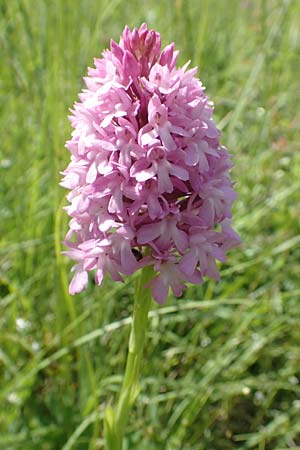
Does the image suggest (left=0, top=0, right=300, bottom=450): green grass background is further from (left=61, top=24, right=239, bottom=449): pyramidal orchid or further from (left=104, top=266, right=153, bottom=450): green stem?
(left=61, top=24, right=239, bottom=449): pyramidal orchid

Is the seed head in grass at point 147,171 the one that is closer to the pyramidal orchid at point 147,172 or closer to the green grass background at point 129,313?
the pyramidal orchid at point 147,172

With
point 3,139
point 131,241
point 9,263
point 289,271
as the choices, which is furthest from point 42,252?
point 131,241

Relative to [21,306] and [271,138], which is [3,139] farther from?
[271,138]

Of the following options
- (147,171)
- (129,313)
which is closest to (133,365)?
(147,171)

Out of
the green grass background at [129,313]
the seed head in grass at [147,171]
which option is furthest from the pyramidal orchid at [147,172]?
the green grass background at [129,313]

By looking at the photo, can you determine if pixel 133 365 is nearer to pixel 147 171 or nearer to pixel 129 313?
pixel 147 171

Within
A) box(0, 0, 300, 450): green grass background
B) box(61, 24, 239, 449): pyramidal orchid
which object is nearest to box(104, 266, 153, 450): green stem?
box(61, 24, 239, 449): pyramidal orchid
